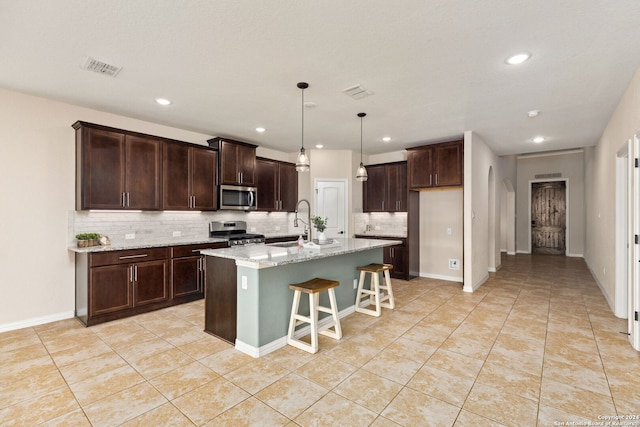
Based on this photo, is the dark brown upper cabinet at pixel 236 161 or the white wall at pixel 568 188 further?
the white wall at pixel 568 188

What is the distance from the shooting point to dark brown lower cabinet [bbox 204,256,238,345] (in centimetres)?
319

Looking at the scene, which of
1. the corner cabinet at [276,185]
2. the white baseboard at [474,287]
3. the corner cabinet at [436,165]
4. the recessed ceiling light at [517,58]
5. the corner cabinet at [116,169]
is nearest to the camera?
the recessed ceiling light at [517,58]

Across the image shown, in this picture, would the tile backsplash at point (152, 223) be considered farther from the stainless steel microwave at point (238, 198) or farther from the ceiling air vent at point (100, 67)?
the ceiling air vent at point (100, 67)

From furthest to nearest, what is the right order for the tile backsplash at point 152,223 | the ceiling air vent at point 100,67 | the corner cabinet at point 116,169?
the tile backsplash at point 152,223
the corner cabinet at point 116,169
the ceiling air vent at point 100,67

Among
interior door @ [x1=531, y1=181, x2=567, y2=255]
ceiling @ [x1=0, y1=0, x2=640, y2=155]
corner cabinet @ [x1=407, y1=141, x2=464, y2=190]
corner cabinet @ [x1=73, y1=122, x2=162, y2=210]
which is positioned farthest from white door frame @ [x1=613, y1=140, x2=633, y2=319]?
interior door @ [x1=531, y1=181, x2=567, y2=255]

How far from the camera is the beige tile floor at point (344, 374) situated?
2.08 meters

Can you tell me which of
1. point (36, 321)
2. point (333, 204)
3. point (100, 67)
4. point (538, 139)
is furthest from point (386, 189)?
point (36, 321)

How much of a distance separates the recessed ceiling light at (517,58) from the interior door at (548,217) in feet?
28.0

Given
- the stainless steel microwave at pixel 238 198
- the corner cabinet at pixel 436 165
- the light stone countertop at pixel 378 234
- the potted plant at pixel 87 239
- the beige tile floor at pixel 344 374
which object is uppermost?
the corner cabinet at pixel 436 165

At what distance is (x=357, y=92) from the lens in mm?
3551

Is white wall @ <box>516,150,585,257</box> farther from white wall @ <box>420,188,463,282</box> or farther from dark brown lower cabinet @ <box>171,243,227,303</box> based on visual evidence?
dark brown lower cabinet @ <box>171,243,227,303</box>

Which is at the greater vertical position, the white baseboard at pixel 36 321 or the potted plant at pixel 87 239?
the potted plant at pixel 87 239

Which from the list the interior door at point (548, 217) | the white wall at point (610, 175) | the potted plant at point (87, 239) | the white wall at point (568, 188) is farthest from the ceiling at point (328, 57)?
the interior door at point (548, 217)

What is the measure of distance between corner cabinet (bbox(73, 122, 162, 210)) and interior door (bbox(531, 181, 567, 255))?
10500 mm
